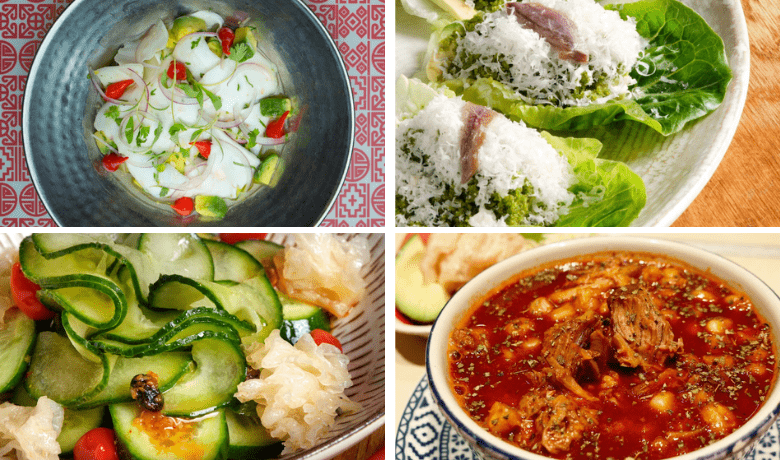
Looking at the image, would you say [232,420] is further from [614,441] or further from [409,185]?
[614,441]

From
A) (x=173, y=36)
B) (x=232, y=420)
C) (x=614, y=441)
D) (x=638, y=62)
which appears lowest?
(x=232, y=420)

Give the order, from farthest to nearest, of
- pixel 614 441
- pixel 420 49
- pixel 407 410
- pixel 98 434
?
pixel 420 49, pixel 407 410, pixel 98 434, pixel 614 441

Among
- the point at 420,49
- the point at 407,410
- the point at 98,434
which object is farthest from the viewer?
the point at 420,49

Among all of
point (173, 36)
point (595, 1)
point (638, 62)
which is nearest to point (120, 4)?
point (173, 36)

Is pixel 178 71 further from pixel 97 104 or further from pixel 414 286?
pixel 414 286

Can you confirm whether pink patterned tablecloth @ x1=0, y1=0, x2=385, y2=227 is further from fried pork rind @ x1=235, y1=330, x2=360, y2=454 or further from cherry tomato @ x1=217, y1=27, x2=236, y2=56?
fried pork rind @ x1=235, y1=330, x2=360, y2=454
